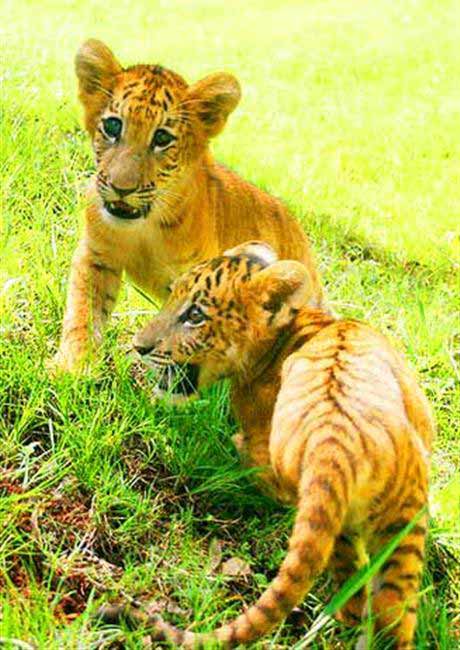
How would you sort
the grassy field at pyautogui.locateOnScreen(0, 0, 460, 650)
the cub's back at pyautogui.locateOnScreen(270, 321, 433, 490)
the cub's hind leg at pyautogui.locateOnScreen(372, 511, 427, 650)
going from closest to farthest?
1. the cub's back at pyautogui.locateOnScreen(270, 321, 433, 490)
2. the cub's hind leg at pyautogui.locateOnScreen(372, 511, 427, 650)
3. the grassy field at pyautogui.locateOnScreen(0, 0, 460, 650)

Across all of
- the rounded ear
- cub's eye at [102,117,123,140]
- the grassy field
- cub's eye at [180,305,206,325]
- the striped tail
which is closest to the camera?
the striped tail

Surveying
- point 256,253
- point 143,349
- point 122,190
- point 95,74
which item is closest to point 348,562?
point 143,349

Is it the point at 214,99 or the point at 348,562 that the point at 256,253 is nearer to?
the point at 214,99

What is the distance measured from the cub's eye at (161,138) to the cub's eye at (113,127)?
15 cm

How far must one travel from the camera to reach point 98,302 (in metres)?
5.20

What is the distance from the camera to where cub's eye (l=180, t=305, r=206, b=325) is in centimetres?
455

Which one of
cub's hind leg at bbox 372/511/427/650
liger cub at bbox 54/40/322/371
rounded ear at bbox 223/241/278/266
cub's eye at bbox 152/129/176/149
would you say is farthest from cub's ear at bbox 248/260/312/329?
cub's hind leg at bbox 372/511/427/650

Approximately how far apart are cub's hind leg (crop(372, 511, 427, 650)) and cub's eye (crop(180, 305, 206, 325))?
4.08ft

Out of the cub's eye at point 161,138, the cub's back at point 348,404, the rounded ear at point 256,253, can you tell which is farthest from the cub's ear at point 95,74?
the cub's back at point 348,404

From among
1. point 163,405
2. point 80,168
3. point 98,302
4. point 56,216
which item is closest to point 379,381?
point 163,405

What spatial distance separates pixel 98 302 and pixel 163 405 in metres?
0.79

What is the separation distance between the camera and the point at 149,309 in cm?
570

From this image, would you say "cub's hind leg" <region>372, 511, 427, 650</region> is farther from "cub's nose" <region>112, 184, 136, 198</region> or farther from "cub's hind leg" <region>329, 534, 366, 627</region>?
"cub's nose" <region>112, 184, 136, 198</region>

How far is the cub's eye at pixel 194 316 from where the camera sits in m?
4.55
